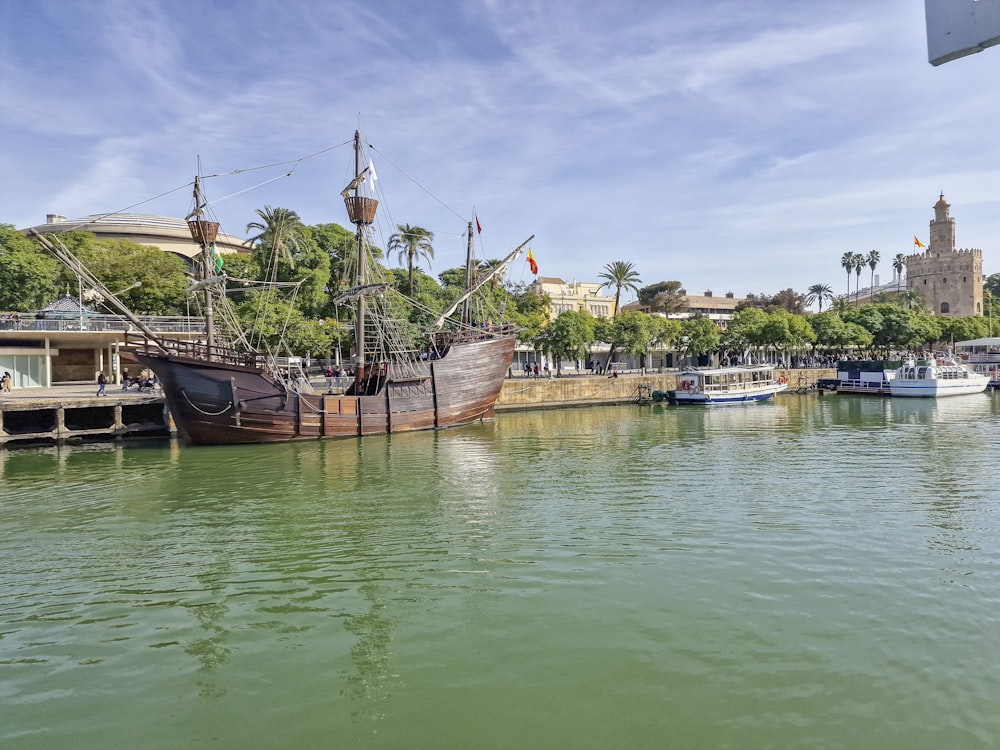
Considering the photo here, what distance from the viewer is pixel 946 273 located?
12700 cm

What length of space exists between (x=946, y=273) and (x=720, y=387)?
96.7 m

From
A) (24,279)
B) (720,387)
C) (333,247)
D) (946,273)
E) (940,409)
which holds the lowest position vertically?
(940,409)

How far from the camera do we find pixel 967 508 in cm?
1738

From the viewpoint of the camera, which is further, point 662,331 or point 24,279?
point 662,331

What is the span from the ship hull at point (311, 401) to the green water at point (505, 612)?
8365 mm

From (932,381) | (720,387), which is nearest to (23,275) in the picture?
(720,387)

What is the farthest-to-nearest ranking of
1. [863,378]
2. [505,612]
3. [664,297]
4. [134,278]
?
[664,297], [863,378], [134,278], [505,612]

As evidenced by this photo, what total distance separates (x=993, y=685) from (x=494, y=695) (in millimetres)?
6090

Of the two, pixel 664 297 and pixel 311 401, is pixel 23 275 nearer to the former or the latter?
pixel 311 401

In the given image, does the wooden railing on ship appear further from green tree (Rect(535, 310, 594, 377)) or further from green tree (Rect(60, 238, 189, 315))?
green tree (Rect(535, 310, 594, 377))

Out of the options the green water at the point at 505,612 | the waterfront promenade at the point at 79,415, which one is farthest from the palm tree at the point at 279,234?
→ the green water at the point at 505,612

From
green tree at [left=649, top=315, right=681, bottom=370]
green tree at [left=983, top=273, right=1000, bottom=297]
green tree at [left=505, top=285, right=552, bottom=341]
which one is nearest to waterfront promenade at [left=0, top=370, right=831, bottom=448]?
green tree at [left=505, top=285, right=552, bottom=341]

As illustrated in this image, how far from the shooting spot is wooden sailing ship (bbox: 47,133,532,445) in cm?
3081

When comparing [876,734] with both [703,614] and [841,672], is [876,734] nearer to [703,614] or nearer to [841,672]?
[841,672]
